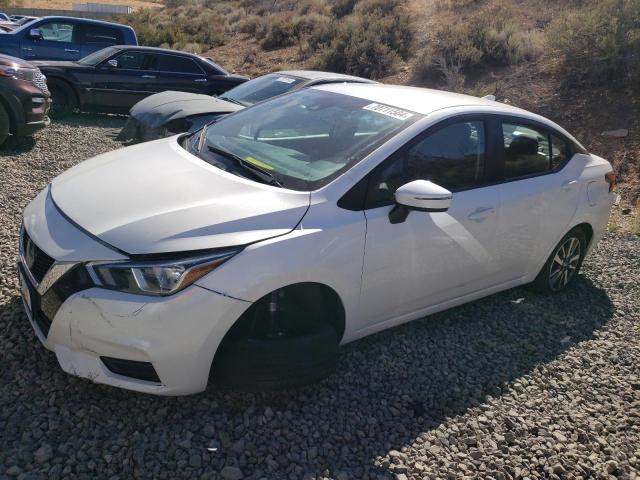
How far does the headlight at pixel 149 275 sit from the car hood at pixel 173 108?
4.74 metres

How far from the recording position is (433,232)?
12.1 feet

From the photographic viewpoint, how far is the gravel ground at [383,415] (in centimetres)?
282

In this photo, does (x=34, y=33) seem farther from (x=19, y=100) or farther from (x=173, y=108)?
(x=173, y=108)

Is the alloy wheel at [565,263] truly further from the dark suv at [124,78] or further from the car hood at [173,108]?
the dark suv at [124,78]

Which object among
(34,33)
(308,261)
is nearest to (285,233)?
(308,261)

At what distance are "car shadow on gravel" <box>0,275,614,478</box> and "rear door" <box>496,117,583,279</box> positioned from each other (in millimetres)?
764

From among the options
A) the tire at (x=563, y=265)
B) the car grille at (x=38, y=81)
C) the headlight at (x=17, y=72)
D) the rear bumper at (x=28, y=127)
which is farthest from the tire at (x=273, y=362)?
the car grille at (x=38, y=81)

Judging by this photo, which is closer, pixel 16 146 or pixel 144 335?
pixel 144 335

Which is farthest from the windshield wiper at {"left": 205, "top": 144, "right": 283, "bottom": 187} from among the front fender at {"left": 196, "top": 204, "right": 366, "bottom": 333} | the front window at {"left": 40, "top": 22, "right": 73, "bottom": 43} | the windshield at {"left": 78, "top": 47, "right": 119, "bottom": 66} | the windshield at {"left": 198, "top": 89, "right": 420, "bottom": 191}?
the front window at {"left": 40, "top": 22, "right": 73, "bottom": 43}

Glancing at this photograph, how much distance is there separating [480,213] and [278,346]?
1721 millimetres

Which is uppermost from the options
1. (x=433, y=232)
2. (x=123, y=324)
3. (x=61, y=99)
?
(x=433, y=232)

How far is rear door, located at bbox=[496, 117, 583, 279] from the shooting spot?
4238 millimetres

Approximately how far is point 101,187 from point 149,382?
120 centimetres

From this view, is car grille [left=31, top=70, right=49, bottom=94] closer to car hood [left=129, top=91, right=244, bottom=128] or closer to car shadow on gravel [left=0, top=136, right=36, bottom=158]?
car shadow on gravel [left=0, top=136, right=36, bottom=158]
